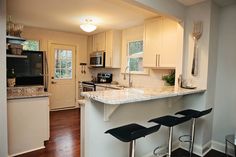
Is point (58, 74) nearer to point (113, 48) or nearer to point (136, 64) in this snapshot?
point (113, 48)

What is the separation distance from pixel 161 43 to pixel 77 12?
1773 millimetres

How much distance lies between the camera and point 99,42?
5223mm

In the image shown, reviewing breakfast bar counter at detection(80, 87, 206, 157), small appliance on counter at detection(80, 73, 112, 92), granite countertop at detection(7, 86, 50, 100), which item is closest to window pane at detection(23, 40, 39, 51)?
small appliance on counter at detection(80, 73, 112, 92)

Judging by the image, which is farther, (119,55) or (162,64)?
(119,55)

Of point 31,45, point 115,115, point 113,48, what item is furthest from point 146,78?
point 31,45

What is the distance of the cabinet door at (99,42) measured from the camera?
16.5 feet

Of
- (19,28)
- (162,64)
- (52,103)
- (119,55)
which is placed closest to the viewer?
(19,28)

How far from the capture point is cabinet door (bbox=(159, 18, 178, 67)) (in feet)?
10.1

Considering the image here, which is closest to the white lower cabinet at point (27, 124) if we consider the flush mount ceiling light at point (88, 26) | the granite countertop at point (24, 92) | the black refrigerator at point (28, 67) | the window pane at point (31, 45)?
the granite countertop at point (24, 92)

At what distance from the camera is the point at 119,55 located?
4.79 metres

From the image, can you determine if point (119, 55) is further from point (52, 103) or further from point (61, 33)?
point (52, 103)

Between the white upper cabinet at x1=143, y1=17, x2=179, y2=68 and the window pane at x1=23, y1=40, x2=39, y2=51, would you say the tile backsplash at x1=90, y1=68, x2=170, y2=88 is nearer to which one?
the white upper cabinet at x1=143, y1=17, x2=179, y2=68

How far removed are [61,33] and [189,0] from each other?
3968mm

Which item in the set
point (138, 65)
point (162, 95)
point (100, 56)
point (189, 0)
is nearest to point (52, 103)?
point (100, 56)
